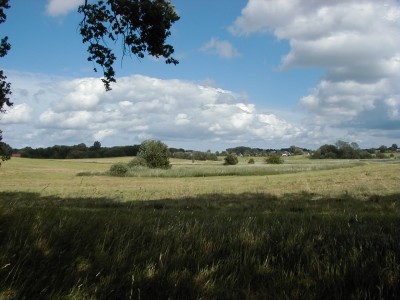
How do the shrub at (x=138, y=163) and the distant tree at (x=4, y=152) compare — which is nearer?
the distant tree at (x=4, y=152)

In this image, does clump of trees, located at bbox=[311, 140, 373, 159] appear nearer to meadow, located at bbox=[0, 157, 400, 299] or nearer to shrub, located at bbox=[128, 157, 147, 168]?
shrub, located at bbox=[128, 157, 147, 168]

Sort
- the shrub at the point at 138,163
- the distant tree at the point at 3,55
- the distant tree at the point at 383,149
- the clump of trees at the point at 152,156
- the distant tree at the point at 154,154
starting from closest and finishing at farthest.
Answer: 1. the distant tree at the point at 3,55
2. the shrub at the point at 138,163
3. the clump of trees at the point at 152,156
4. the distant tree at the point at 154,154
5. the distant tree at the point at 383,149

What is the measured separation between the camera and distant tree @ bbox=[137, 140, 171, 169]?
74812 millimetres

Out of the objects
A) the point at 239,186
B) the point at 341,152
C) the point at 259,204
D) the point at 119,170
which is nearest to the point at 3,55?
the point at 259,204

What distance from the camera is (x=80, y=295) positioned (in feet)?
11.1

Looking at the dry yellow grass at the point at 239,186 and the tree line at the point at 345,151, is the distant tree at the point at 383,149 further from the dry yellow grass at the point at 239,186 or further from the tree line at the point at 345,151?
the dry yellow grass at the point at 239,186

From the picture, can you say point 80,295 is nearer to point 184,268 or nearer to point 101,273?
point 101,273

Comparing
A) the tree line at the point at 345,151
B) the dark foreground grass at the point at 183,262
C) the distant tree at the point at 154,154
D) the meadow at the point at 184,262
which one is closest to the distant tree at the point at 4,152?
the dark foreground grass at the point at 183,262

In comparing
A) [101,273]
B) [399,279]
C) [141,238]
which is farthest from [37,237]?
[399,279]

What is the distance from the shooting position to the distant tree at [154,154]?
245 ft

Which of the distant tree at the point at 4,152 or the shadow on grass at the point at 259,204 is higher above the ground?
the distant tree at the point at 4,152

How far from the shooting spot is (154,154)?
248 ft

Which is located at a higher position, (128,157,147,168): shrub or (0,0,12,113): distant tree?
(0,0,12,113): distant tree

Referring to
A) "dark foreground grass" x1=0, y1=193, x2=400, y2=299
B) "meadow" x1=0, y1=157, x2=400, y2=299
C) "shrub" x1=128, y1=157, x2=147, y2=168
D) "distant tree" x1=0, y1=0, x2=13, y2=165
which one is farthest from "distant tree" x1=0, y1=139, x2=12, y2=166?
"shrub" x1=128, y1=157, x2=147, y2=168
